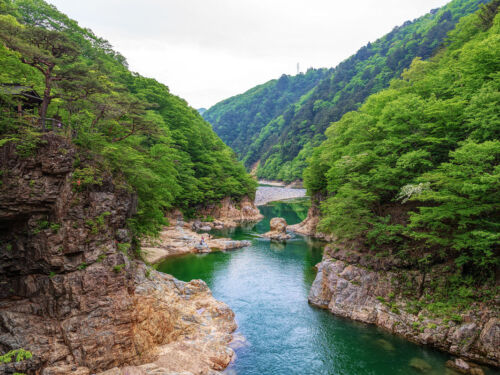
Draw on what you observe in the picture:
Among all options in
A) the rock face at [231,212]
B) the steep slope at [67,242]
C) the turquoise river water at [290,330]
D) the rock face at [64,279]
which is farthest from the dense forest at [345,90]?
the rock face at [64,279]

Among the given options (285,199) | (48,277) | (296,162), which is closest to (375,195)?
(48,277)

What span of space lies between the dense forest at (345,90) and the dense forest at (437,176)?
255ft

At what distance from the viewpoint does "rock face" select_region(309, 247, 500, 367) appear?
13.7 m

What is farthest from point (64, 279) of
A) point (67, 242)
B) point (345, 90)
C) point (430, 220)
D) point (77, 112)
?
point (345, 90)

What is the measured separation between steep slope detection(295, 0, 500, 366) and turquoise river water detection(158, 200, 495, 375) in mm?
1357

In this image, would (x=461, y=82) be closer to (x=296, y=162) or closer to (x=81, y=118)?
(x=81, y=118)

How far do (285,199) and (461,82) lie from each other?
6260 centimetres

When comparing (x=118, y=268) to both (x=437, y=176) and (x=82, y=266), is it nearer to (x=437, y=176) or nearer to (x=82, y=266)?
(x=82, y=266)

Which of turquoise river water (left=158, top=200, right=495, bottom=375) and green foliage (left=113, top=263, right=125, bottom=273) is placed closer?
green foliage (left=113, top=263, right=125, bottom=273)

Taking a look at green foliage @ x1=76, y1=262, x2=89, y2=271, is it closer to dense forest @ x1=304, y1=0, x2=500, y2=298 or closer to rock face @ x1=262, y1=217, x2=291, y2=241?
dense forest @ x1=304, y1=0, x2=500, y2=298

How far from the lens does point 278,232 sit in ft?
131

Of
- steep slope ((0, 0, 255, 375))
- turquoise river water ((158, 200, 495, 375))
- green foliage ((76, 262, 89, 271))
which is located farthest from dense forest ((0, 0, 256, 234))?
turquoise river water ((158, 200, 495, 375))

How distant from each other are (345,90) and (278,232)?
4174 inches

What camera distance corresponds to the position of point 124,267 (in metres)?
12.8
